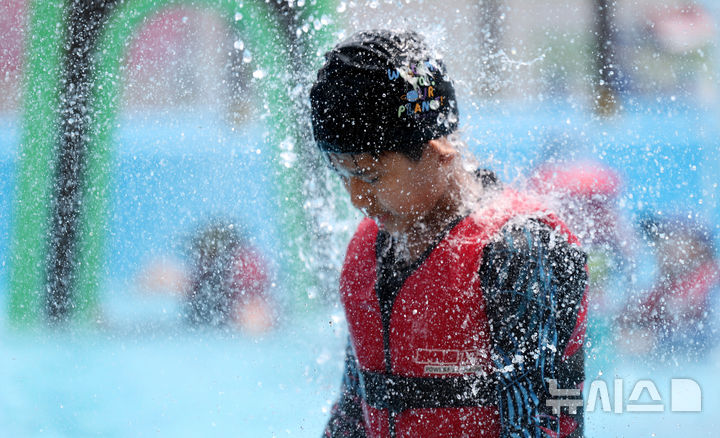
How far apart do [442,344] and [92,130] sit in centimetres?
A: 541

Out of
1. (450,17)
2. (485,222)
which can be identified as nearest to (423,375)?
(485,222)

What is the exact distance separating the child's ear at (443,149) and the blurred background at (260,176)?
8.45ft

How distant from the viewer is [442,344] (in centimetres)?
155

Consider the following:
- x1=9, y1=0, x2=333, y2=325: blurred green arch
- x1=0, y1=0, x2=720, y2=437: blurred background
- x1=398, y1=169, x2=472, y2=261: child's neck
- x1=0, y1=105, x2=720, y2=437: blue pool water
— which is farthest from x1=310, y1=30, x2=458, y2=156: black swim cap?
x1=9, y1=0, x2=333, y2=325: blurred green arch

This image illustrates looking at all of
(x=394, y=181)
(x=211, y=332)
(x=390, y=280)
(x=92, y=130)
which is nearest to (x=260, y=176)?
(x=211, y=332)

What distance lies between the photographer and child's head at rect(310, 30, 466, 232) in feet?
4.98

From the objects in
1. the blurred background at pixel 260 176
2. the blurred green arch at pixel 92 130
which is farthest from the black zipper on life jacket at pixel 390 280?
the blurred green arch at pixel 92 130

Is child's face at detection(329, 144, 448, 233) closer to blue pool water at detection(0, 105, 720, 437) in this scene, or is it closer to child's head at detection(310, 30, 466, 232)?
child's head at detection(310, 30, 466, 232)

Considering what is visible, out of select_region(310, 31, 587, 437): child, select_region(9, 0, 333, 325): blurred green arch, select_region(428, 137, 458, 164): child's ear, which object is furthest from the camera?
select_region(9, 0, 333, 325): blurred green arch

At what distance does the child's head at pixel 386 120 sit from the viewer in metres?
1.52

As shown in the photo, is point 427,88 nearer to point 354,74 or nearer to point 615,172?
point 354,74

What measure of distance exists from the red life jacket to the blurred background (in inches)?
101

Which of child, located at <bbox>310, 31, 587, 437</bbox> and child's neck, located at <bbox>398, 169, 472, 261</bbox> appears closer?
child, located at <bbox>310, 31, 587, 437</bbox>

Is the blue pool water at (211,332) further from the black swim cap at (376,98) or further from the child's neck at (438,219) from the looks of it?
the black swim cap at (376,98)
